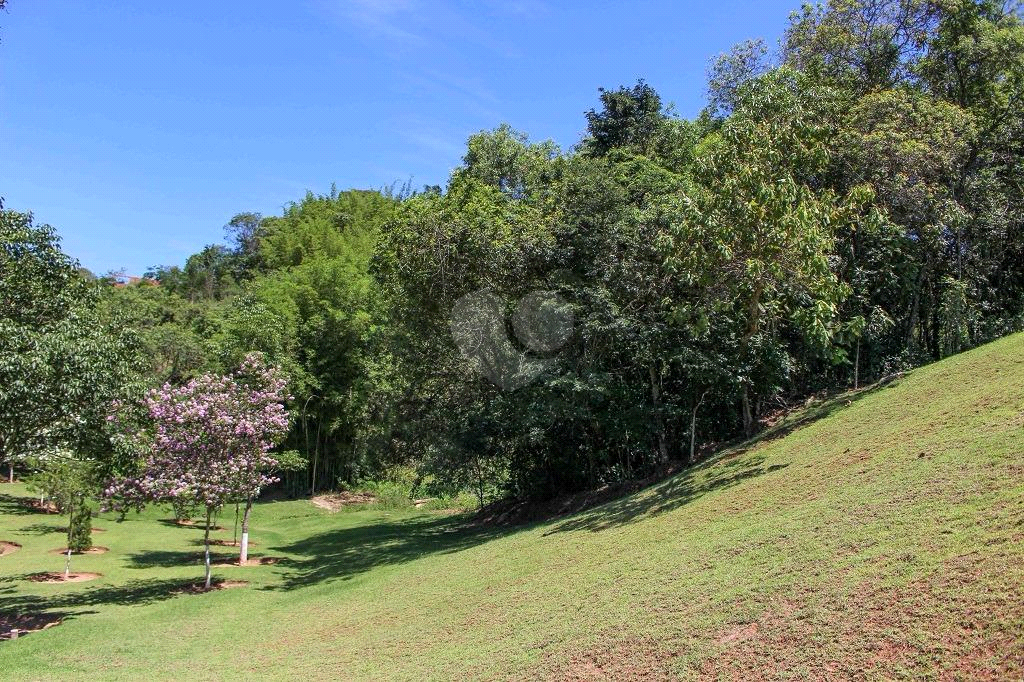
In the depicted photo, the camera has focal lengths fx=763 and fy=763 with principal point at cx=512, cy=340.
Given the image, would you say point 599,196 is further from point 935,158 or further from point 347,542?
point 347,542

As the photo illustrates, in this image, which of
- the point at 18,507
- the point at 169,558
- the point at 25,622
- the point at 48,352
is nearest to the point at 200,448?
the point at 25,622

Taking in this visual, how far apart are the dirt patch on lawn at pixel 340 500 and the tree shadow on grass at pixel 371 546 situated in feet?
24.8

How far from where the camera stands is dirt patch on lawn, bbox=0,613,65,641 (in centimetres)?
1226

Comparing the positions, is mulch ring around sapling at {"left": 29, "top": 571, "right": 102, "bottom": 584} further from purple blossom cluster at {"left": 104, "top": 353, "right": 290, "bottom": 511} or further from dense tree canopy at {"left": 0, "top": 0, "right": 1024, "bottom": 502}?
dense tree canopy at {"left": 0, "top": 0, "right": 1024, "bottom": 502}

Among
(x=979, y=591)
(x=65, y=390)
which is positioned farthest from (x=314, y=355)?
(x=979, y=591)

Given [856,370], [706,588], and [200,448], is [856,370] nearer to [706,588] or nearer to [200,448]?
[706,588]

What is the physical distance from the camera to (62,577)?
1683cm

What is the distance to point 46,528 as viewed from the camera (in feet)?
79.2

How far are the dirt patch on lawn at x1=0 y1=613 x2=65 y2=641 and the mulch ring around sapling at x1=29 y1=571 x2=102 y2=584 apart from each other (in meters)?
3.11

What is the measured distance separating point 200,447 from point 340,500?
68.8ft

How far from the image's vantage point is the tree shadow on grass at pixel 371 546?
56.8ft

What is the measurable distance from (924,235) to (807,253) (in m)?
6.88

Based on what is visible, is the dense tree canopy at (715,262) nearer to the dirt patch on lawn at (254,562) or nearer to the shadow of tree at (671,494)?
the shadow of tree at (671,494)

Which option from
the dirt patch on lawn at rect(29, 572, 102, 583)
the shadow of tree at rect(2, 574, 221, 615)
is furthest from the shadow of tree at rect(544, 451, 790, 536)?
the dirt patch on lawn at rect(29, 572, 102, 583)
